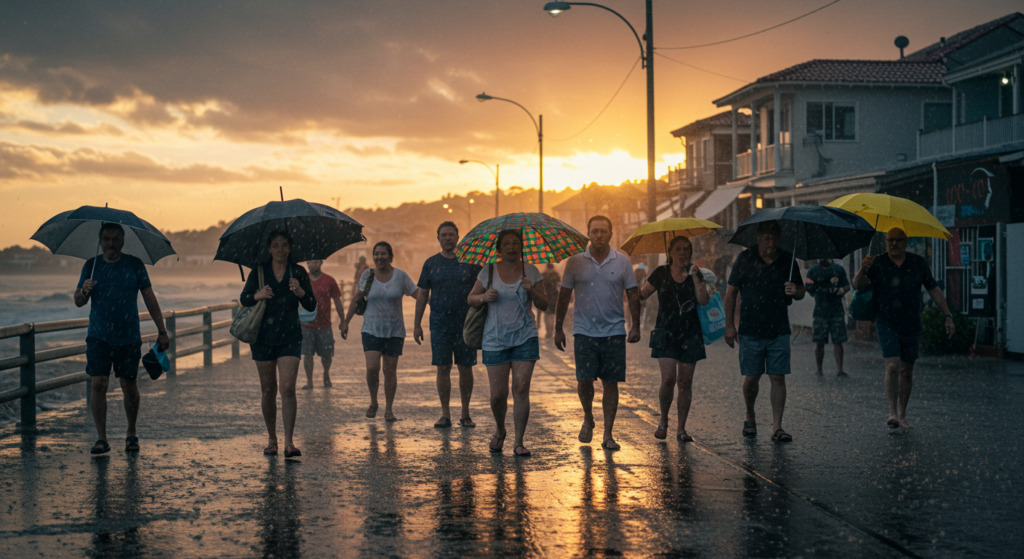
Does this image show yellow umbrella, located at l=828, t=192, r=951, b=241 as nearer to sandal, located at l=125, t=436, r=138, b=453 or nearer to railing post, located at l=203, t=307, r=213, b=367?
sandal, located at l=125, t=436, r=138, b=453

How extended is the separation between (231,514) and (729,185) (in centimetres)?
3075

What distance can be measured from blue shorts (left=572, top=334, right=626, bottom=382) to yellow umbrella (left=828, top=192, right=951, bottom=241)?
2.52 m

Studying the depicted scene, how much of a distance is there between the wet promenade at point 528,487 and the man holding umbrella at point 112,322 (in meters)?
0.38

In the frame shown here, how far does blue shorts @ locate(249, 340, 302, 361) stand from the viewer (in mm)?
6914

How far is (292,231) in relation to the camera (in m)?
7.29

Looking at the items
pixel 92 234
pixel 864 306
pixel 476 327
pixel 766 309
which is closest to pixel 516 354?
pixel 476 327

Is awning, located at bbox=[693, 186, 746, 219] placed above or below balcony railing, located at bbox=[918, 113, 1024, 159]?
below

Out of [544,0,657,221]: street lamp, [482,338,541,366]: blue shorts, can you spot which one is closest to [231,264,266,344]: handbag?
[482,338,541,366]: blue shorts

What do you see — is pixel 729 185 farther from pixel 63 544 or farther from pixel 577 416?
pixel 63 544

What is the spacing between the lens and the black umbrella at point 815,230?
7312 millimetres

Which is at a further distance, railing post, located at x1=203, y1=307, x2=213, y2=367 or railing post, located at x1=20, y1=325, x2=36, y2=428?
railing post, located at x1=203, y1=307, x2=213, y2=367

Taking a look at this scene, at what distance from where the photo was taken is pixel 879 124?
30.0 meters

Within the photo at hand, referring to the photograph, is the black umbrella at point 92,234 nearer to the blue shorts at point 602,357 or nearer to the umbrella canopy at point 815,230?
the blue shorts at point 602,357

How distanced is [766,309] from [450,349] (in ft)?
9.57
